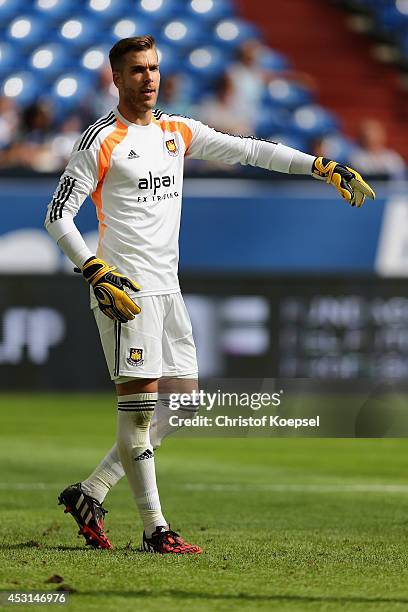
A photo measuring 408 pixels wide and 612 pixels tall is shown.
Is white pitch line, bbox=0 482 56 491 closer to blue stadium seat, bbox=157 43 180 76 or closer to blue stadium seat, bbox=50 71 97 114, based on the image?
blue stadium seat, bbox=50 71 97 114

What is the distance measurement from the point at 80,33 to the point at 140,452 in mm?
11108

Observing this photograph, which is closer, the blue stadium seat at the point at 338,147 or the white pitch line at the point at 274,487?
the white pitch line at the point at 274,487

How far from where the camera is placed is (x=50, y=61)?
14.6 m

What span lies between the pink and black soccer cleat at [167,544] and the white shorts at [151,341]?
1.87ft

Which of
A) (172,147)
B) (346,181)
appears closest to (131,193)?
(172,147)

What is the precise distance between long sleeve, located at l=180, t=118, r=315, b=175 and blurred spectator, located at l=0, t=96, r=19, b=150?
8.48m

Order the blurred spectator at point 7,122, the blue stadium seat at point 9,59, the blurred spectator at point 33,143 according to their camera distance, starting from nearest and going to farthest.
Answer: the blurred spectator at point 33,143 < the blurred spectator at point 7,122 < the blue stadium seat at point 9,59

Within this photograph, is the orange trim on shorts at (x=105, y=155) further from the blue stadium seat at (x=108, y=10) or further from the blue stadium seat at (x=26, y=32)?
the blue stadium seat at (x=108, y=10)

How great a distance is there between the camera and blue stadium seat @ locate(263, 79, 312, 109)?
46.3 feet

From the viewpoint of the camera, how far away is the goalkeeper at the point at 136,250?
433cm

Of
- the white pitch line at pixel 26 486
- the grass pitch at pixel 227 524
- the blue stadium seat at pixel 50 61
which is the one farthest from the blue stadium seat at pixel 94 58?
the white pitch line at pixel 26 486

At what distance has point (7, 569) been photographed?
13.0 feet

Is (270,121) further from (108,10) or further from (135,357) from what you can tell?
(135,357)

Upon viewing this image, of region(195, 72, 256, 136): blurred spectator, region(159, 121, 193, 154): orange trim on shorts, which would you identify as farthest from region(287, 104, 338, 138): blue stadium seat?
region(159, 121, 193, 154): orange trim on shorts
